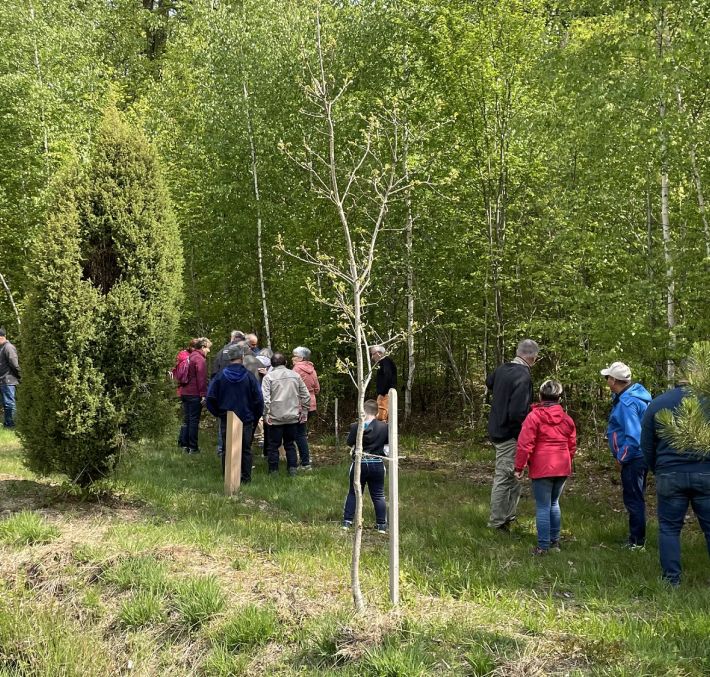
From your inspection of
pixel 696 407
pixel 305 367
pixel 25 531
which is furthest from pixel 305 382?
pixel 696 407

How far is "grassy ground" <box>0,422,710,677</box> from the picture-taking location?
4.20m

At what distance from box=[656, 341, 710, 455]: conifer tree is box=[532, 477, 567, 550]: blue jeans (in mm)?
2246

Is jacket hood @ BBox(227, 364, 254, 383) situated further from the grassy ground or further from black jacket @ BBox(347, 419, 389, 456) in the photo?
black jacket @ BBox(347, 419, 389, 456)

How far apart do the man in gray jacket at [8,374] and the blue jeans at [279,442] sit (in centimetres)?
550

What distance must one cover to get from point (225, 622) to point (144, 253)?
412 cm

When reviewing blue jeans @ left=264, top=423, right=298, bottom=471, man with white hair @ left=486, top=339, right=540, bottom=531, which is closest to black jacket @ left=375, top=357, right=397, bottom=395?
blue jeans @ left=264, top=423, right=298, bottom=471

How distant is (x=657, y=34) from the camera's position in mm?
8922

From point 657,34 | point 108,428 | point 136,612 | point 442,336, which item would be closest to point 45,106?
point 442,336

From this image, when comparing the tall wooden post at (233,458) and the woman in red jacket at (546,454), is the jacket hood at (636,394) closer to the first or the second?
the woman in red jacket at (546,454)

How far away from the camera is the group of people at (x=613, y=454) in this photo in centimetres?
547

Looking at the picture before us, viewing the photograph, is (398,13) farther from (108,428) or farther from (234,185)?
(108,428)

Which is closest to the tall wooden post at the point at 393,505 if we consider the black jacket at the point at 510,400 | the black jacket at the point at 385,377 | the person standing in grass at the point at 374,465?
the person standing in grass at the point at 374,465

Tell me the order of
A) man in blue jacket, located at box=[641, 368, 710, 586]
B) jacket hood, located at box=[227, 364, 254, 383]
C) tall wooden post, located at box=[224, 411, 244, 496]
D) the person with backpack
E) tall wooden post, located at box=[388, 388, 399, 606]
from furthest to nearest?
the person with backpack, jacket hood, located at box=[227, 364, 254, 383], tall wooden post, located at box=[224, 411, 244, 496], man in blue jacket, located at box=[641, 368, 710, 586], tall wooden post, located at box=[388, 388, 399, 606]

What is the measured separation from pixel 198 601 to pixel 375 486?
2.52m
